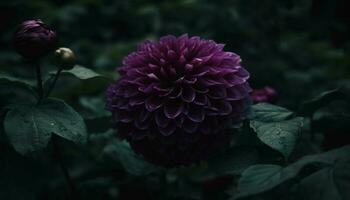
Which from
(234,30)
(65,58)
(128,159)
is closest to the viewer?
(65,58)

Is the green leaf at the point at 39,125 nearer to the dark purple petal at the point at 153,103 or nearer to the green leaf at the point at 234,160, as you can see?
the dark purple petal at the point at 153,103

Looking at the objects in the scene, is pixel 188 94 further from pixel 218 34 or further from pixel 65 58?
pixel 218 34

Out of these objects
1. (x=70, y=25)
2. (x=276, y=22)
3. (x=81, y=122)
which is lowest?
(x=70, y=25)

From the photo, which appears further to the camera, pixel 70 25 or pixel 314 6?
pixel 70 25

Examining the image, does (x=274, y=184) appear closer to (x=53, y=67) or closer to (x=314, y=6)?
(x=314, y=6)

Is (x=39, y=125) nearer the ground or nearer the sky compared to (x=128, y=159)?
nearer the sky

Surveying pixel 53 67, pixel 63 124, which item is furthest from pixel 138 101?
pixel 53 67

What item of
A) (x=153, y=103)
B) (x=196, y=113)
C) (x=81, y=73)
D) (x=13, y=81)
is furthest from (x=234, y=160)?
(x=13, y=81)

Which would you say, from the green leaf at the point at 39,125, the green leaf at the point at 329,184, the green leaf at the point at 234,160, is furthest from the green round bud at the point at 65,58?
the green leaf at the point at 329,184

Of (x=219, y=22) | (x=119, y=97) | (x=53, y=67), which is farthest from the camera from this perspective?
(x=53, y=67)
